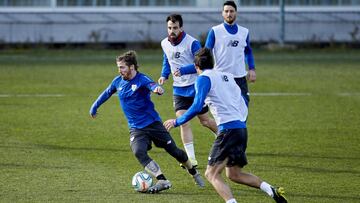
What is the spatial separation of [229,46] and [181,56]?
→ 84 cm

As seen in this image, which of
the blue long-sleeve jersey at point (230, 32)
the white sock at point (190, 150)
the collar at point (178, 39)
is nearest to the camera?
the white sock at point (190, 150)

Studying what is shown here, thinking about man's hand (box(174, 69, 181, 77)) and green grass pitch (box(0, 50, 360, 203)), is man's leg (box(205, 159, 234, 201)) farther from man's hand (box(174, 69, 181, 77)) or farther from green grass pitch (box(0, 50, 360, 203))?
man's hand (box(174, 69, 181, 77))

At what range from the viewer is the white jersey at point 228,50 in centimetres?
1408

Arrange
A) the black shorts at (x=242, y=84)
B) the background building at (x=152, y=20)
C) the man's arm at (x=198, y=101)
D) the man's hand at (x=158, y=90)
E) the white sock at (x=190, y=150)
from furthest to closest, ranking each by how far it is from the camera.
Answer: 1. the background building at (x=152, y=20)
2. the black shorts at (x=242, y=84)
3. the white sock at (x=190, y=150)
4. the man's hand at (x=158, y=90)
5. the man's arm at (x=198, y=101)

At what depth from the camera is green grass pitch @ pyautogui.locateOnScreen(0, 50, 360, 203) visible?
11.7m

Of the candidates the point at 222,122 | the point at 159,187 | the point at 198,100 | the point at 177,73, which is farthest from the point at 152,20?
the point at 198,100

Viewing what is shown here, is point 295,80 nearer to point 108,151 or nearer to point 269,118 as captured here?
point 269,118

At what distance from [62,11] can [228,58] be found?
24146 mm

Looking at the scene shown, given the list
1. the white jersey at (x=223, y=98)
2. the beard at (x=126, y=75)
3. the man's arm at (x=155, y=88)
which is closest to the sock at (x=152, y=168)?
the man's arm at (x=155, y=88)

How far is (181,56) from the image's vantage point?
45.1 feet

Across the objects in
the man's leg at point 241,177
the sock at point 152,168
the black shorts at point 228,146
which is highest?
the black shorts at point 228,146

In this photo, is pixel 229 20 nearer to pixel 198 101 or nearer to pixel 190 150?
pixel 190 150

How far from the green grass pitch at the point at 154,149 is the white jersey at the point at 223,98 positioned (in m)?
1.35

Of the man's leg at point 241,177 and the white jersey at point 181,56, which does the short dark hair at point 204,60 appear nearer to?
the man's leg at point 241,177
